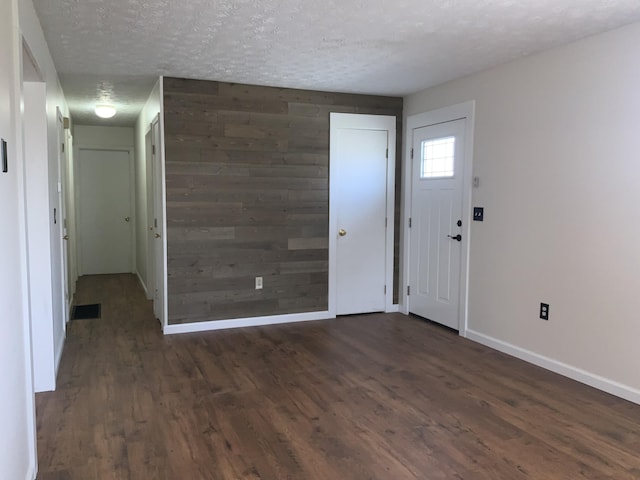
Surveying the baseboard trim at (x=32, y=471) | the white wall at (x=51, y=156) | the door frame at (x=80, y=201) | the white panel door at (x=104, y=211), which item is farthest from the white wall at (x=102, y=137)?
the baseboard trim at (x=32, y=471)

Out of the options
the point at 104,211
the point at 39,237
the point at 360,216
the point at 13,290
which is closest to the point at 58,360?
the point at 39,237

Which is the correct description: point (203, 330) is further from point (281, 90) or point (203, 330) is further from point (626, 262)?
point (626, 262)

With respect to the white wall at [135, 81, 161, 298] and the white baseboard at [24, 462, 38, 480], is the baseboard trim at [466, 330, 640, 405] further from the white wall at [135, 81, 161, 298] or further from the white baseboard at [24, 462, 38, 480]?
the white wall at [135, 81, 161, 298]

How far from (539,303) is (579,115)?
1.42m

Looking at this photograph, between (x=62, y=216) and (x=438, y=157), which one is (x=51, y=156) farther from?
(x=438, y=157)

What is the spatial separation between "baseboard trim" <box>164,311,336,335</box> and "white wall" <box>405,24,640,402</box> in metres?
1.65

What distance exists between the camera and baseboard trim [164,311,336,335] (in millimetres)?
4801

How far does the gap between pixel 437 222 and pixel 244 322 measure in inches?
86.0

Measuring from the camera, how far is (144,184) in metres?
6.58

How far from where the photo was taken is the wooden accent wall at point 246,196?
4723mm

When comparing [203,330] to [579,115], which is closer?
[579,115]

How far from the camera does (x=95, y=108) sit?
6168mm

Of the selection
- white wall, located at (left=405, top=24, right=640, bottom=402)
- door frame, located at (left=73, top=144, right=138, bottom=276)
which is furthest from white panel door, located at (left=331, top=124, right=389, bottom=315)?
door frame, located at (left=73, top=144, right=138, bottom=276)

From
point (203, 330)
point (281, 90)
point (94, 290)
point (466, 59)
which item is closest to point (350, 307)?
point (203, 330)
